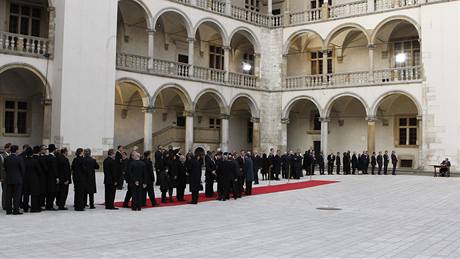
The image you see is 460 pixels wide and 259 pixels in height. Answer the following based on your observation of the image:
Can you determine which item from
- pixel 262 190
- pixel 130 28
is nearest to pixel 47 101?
pixel 130 28

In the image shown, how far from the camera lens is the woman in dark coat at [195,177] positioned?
1244 cm

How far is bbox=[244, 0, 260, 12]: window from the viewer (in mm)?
31737

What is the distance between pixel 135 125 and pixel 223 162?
46.0 ft

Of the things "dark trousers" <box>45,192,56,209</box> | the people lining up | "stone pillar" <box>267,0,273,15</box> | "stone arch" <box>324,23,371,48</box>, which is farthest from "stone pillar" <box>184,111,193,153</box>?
"dark trousers" <box>45,192,56,209</box>

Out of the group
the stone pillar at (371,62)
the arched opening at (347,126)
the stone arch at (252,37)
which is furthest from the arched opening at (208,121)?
the stone pillar at (371,62)

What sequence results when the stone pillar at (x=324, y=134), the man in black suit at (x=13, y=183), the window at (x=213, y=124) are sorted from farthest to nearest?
the window at (x=213, y=124)
the stone pillar at (x=324, y=134)
the man in black suit at (x=13, y=183)

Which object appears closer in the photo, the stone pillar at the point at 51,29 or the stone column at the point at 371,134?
the stone pillar at the point at 51,29

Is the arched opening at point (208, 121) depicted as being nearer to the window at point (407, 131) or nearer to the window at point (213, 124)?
the window at point (213, 124)

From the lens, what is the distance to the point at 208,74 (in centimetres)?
2639

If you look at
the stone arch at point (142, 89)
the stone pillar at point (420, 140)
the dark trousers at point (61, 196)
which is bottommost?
the dark trousers at point (61, 196)

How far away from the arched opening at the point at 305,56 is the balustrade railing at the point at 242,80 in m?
A: 2.66

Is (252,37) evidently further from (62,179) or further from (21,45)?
(62,179)

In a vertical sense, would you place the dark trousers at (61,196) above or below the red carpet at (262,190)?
above

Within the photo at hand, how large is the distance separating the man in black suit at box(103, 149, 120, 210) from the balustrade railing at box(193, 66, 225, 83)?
14.7 m
